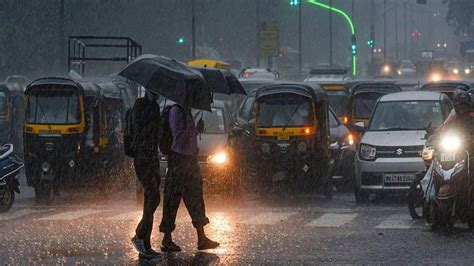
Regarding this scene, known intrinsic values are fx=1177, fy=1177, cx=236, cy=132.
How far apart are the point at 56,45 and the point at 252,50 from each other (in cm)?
3635

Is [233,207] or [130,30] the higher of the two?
[130,30]

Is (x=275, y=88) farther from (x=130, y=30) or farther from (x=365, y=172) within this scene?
(x=130, y=30)

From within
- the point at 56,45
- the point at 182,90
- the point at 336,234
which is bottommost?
the point at 336,234

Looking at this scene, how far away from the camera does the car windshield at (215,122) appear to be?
22516mm

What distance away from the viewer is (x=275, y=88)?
22484mm

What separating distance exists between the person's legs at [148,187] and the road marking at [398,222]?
421cm

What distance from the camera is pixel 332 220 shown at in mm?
16891

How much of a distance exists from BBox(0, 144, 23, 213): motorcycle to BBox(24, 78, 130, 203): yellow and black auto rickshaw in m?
1.61

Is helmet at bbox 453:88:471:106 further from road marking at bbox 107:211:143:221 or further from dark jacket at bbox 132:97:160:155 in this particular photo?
road marking at bbox 107:211:143:221

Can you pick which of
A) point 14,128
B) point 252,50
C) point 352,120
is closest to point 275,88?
point 352,120

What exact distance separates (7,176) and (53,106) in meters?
2.77

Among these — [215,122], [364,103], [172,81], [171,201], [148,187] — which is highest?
[364,103]

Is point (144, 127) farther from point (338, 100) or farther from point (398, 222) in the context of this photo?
point (338, 100)

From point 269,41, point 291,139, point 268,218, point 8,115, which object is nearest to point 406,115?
point 291,139
